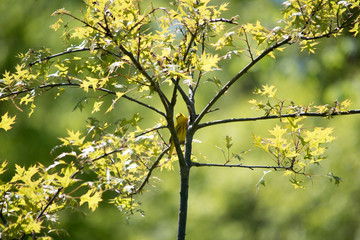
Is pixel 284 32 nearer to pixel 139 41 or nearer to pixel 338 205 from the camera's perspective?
pixel 139 41

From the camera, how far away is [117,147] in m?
1.19

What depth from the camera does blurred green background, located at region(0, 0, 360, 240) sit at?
3201 millimetres

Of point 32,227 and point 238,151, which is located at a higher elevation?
point 238,151

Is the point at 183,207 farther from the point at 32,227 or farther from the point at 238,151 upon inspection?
the point at 238,151

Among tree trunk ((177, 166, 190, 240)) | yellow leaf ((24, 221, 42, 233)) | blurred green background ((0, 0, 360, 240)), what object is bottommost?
yellow leaf ((24, 221, 42, 233))

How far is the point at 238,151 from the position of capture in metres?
4.38

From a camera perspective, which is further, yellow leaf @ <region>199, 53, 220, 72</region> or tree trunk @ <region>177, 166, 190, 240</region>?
tree trunk @ <region>177, 166, 190, 240</region>

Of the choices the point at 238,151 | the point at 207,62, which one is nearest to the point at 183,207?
the point at 207,62

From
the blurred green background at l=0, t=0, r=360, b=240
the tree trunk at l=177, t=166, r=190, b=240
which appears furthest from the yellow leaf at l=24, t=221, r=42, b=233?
the blurred green background at l=0, t=0, r=360, b=240

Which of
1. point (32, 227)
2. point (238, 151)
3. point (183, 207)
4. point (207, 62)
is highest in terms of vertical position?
point (238, 151)

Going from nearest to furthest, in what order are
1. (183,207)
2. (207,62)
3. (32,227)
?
(32,227) → (207,62) → (183,207)

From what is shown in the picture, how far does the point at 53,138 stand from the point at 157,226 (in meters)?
1.47

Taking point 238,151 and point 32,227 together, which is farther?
point 238,151

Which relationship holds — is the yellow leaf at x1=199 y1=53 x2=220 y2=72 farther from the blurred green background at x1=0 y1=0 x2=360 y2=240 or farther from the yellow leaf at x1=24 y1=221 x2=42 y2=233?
the blurred green background at x1=0 y1=0 x2=360 y2=240
